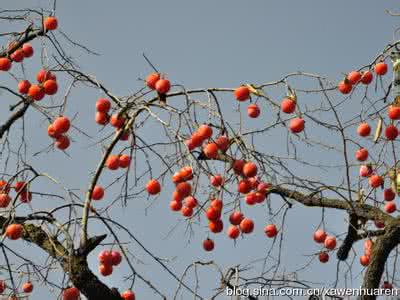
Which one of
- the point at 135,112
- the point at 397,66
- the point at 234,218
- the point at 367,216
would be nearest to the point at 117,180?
the point at 135,112

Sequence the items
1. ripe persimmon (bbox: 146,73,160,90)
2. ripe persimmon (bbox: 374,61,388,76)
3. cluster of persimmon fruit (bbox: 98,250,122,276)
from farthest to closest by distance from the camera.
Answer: ripe persimmon (bbox: 374,61,388,76) → cluster of persimmon fruit (bbox: 98,250,122,276) → ripe persimmon (bbox: 146,73,160,90)

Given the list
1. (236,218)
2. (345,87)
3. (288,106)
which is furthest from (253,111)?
(345,87)

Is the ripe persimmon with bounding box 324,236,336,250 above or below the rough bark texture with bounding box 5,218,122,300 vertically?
above

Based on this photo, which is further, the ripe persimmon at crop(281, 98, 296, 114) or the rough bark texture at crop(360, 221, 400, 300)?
the rough bark texture at crop(360, 221, 400, 300)

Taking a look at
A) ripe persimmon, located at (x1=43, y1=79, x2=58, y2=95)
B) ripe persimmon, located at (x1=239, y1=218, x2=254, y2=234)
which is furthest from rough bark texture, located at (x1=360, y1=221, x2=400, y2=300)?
ripe persimmon, located at (x1=43, y1=79, x2=58, y2=95)

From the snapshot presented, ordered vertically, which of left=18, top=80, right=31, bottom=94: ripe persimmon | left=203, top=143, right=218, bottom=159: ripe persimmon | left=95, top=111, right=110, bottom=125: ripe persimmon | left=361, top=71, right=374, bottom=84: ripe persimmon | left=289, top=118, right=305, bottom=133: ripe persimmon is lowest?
left=203, top=143, right=218, bottom=159: ripe persimmon

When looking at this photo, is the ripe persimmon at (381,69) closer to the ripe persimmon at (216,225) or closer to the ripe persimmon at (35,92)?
the ripe persimmon at (216,225)

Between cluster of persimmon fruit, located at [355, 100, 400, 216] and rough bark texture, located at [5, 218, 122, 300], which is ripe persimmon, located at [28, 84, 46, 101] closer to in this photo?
rough bark texture, located at [5, 218, 122, 300]

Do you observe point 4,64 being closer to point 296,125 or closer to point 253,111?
point 253,111

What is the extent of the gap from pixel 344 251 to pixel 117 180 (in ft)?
6.74

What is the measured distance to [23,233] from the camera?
362cm

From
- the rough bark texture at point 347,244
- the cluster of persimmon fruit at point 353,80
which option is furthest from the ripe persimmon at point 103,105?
the rough bark texture at point 347,244

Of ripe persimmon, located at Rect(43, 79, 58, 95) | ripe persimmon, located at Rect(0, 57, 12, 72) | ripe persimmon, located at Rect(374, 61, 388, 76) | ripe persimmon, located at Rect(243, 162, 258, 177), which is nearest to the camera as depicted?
ripe persimmon, located at Rect(243, 162, 258, 177)

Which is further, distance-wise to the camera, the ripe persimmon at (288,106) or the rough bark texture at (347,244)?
the rough bark texture at (347,244)
